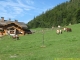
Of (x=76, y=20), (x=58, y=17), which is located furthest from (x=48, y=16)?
(x=76, y=20)

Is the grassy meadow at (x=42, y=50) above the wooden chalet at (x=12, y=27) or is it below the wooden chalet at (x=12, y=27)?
below

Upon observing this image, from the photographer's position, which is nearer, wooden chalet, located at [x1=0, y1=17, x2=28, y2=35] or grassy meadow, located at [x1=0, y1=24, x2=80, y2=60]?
grassy meadow, located at [x1=0, y1=24, x2=80, y2=60]

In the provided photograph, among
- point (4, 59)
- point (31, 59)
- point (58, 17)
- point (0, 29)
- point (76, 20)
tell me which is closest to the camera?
point (31, 59)

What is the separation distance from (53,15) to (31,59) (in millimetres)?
118471

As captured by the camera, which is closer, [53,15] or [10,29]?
[10,29]

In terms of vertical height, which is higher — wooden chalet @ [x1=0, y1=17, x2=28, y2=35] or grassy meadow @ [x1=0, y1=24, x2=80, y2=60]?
wooden chalet @ [x1=0, y1=17, x2=28, y2=35]

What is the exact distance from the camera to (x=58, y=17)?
124750 mm

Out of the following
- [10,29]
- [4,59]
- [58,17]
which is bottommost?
[4,59]

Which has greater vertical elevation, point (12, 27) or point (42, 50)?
point (12, 27)

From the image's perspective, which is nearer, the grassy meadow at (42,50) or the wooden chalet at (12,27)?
the grassy meadow at (42,50)

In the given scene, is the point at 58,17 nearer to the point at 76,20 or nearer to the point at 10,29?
the point at 76,20

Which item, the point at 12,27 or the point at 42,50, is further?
the point at 12,27

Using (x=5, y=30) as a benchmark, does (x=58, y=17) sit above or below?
above

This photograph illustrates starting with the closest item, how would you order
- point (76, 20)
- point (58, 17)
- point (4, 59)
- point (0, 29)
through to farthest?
point (4, 59), point (0, 29), point (76, 20), point (58, 17)
